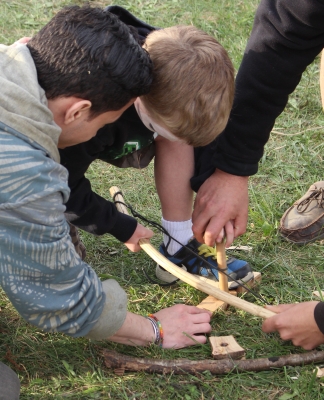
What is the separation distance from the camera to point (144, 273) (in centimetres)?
289

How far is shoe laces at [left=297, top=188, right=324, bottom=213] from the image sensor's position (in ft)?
10.1

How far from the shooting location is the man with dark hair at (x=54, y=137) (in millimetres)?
1770

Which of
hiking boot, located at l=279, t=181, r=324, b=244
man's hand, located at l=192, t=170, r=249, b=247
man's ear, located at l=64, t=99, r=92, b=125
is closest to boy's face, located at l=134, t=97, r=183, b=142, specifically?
man's hand, located at l=192, t=170, r=249, b=247

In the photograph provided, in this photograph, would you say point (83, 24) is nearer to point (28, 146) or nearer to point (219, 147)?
point (28, 146)

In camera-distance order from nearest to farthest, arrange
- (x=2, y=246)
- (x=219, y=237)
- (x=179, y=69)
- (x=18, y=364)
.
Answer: (x=2, y=246), (x=179, y=69), (x=18, y=364), (x=219, y=237)

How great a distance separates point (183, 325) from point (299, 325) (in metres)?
0.48

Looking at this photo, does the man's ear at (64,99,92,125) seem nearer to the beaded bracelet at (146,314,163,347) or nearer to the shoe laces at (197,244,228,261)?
Result: the beaded bracelet at (146,314,163,347)

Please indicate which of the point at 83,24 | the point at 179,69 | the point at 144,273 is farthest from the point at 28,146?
the point at 144,273

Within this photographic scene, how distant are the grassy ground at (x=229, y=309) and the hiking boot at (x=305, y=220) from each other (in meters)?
0.05

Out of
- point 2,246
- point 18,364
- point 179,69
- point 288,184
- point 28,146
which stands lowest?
point 18,364

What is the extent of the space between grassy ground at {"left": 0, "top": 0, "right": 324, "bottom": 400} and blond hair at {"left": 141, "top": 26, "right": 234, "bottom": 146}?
85cm

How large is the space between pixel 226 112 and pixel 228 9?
335 centimetres

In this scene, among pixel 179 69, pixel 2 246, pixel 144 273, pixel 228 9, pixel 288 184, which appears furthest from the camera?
pixel 228 9

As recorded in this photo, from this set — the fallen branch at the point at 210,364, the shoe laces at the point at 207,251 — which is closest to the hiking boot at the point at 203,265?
the shoe laces at the point at 207,251
